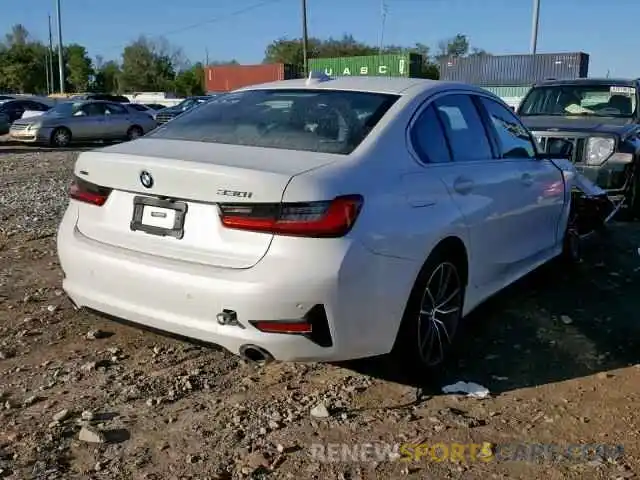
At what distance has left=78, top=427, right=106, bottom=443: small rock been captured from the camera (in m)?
3.06

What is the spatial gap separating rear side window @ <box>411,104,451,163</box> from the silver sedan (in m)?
18.4

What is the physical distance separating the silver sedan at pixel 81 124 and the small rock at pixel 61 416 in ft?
60.3

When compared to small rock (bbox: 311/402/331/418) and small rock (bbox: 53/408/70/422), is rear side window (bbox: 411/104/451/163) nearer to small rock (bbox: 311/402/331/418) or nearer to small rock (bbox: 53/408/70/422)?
small rock (bbox: 311/402/331/418)

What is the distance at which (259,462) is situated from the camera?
293 centimetres

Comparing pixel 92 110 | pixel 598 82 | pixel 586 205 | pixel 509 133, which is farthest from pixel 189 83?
pixel 509 133

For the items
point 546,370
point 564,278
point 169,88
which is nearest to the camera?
point 546,370

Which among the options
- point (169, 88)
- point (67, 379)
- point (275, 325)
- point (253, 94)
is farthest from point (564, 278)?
point (169, 88)

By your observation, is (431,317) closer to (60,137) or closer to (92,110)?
(60,137)

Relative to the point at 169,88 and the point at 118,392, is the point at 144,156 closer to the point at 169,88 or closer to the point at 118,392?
the point at 118,392

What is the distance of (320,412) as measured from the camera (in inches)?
133

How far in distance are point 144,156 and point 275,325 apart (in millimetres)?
1068

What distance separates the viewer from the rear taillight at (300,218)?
9.58ft

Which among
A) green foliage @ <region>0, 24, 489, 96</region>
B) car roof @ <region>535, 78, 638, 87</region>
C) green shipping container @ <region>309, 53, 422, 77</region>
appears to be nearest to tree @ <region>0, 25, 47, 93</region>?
green foliage @ <region>0, 24, 489, 96</region>

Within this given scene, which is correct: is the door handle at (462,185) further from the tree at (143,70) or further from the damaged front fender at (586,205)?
the tree at (143,70)
